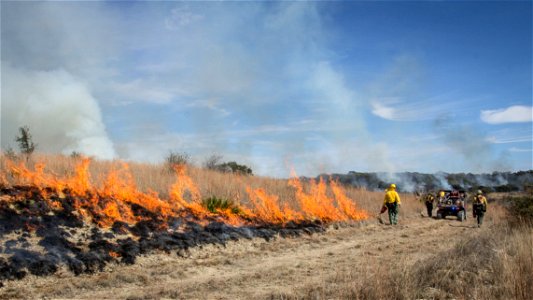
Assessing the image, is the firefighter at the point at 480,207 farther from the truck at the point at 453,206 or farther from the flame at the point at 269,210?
the flame at the point at 269,210

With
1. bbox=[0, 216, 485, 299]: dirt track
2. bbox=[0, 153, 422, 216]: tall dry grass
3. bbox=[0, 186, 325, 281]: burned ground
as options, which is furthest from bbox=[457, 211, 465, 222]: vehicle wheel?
bbox=[0, 186, 325, 281]: burned ground

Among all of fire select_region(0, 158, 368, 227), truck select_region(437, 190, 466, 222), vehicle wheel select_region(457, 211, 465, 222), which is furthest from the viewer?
truck select_region(437, 190, 466, 222)

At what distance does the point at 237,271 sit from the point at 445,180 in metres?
76.8

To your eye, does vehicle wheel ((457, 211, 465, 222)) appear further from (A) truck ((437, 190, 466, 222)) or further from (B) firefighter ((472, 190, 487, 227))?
(B) firefighter ((472, 190, 487, 227))

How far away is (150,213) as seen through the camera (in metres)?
13.1

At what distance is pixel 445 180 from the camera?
258ft

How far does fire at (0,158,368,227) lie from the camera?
12.2 metres

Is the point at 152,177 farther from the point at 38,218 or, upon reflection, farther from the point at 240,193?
the point at 38,218

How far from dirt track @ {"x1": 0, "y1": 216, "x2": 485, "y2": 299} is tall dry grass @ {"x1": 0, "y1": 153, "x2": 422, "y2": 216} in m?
4.73

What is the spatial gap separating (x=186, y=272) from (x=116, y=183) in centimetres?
591

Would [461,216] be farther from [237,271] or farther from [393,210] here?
[237,271]

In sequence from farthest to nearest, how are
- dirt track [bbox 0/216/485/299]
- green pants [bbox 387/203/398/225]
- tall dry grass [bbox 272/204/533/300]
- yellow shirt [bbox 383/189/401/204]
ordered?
green pants [bbox 387/203/398/225] < yellow shirt [bbox 383/189/401/204] < dirt track [bbox 0/216/485/299] < tall dry grass [bbox 272/204/533/300]

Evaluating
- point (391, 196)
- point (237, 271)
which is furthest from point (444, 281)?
point (391, 196)

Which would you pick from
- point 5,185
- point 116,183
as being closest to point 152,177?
point 116,183
